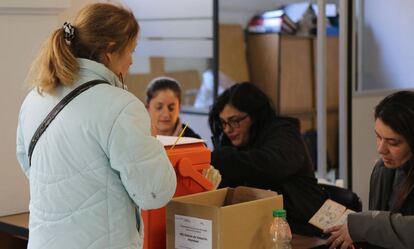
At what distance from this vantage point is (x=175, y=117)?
3289mm

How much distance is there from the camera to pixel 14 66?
245 cm

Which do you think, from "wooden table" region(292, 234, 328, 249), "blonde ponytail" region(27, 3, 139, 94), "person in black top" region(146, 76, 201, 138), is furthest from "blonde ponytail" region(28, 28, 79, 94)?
"person in black top" region(146, 76, 201, 138)

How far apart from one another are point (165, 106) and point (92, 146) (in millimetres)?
1702

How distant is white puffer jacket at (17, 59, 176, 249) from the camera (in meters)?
1.58

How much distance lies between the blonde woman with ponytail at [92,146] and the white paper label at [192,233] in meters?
0.16

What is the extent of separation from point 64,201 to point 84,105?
0.77ft

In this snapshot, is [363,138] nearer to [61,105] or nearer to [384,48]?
[384,48]

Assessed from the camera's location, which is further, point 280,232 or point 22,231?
point 22,231

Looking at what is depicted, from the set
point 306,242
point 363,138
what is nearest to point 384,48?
point 363,138

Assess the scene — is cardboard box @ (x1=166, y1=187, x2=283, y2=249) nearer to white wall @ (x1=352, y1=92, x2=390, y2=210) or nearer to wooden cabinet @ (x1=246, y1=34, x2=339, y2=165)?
white wall @ (x1=352, y1=92, x2=390, y2=210)

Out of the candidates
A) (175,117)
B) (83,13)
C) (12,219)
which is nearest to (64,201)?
(83,13)

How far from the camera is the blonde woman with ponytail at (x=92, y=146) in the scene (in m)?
1.58

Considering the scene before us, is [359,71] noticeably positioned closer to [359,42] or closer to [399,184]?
[359,42]

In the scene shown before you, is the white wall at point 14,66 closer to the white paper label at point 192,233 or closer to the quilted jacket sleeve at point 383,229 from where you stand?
the white paper label at point 192,233
